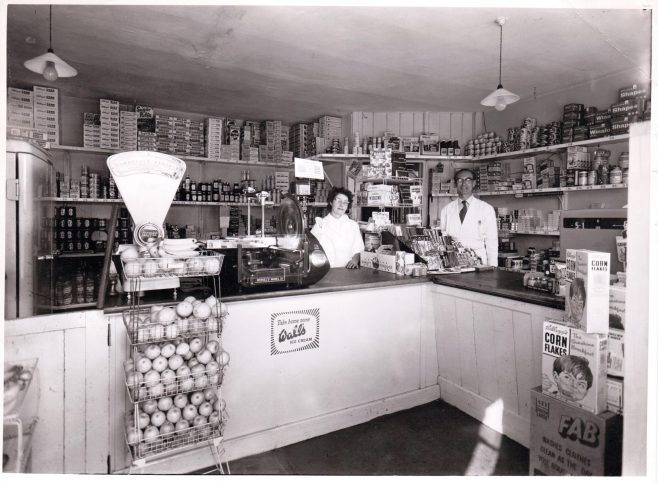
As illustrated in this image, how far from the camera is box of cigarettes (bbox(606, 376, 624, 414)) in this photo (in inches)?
67.3

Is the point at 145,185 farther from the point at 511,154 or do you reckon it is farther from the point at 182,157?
the point at 511,154

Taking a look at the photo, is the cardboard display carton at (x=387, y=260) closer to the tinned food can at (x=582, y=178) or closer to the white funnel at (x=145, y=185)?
the white funnel at (x=145, y=185)

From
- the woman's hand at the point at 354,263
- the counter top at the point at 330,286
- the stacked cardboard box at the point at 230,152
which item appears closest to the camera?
the counter top at the point at 330,286

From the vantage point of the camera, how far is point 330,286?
103 inches

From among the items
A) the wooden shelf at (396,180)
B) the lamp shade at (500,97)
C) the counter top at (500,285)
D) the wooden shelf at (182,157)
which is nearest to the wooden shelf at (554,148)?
the wooden shelf at (396,180)

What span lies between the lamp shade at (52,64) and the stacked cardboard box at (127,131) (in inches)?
80.2

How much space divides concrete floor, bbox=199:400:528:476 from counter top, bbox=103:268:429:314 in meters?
0.88

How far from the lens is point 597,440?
1688 millimetres

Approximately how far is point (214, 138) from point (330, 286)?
402 cm

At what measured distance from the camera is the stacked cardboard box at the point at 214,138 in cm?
587

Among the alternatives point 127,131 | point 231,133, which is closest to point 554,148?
point 231,133

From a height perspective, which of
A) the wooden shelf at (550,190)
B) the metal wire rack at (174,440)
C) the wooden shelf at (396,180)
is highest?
the wooden shelf at (396,180)

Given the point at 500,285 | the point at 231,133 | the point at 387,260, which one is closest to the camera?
the point at 500,285
